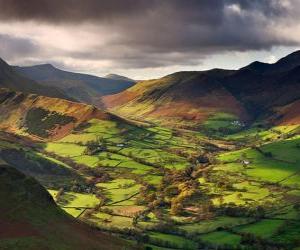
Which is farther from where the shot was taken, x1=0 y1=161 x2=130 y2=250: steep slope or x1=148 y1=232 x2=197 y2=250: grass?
x1=148 y1=232 x2=197 y2=250: grass

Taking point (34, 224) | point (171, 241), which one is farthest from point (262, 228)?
point (34, 224)

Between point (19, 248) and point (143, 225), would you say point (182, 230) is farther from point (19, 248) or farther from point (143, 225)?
point (19, 248)

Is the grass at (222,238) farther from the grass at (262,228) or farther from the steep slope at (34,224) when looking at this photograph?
the steep slope at (34,224)

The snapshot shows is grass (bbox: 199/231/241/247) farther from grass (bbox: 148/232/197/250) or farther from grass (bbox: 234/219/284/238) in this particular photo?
grass (bbox: 148/232/197/250)

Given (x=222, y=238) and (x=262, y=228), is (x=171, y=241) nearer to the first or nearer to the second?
(x=222, y=238)

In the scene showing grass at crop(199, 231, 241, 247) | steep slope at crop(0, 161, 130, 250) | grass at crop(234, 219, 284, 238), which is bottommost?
grass at crop(199, 231, 241, 247)

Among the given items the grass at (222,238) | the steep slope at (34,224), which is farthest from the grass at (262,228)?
the steep slope at (34,224)

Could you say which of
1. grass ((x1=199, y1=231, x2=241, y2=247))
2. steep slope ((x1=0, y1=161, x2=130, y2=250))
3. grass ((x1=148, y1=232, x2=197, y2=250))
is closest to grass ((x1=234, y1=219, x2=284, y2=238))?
grass ((x1=199, y1=231, x2=241, y2=247))

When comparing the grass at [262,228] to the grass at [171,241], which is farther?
the grass at [262,228]
